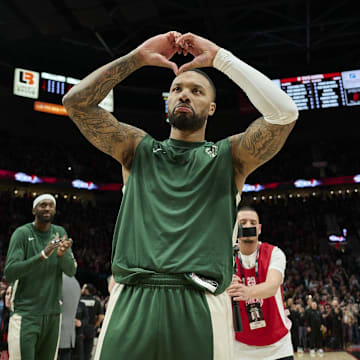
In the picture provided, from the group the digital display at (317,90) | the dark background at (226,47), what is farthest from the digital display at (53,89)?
the digital display at (317,90)

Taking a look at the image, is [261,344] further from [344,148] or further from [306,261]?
[344,148]

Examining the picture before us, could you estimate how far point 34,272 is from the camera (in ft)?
14.5

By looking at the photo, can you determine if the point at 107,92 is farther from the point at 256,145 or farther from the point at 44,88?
the point at 44,88

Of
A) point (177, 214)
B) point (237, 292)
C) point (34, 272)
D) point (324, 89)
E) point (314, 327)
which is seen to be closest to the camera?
point (177, 214)

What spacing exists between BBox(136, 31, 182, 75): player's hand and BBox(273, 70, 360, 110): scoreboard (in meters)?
14.0

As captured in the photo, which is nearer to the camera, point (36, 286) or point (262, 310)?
point (262, 310)

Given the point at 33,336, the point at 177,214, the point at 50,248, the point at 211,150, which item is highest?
the point at 211,150

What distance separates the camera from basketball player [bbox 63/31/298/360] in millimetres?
1934

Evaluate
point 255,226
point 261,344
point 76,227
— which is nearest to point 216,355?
point 261,344

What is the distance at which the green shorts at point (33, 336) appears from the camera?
412 cm

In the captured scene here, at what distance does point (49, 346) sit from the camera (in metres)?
4.31

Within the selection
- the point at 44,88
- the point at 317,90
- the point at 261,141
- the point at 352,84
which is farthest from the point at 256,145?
the point at 44,88

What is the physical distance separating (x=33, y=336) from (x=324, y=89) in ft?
46.9

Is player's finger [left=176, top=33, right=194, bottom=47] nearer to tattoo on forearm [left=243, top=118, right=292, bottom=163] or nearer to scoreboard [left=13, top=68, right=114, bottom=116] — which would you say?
tattoo on forearm [left=243, top=118, right=292, bottom=163]
